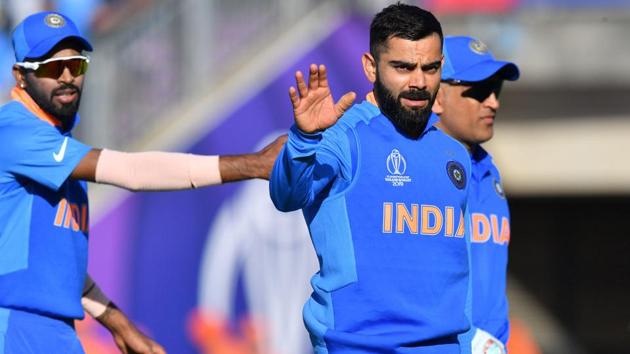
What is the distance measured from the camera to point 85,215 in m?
5.84

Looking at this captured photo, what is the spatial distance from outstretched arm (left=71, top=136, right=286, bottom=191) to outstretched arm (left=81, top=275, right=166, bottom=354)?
2.68 ft

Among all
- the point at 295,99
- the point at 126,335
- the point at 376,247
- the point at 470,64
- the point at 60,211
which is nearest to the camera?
the point at 295,99

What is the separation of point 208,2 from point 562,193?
5.03 meters

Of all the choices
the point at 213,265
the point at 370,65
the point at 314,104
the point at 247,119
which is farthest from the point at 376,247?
the point at 247,119

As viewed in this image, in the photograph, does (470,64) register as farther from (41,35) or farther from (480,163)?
(41,35)

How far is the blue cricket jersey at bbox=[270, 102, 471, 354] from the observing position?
473 centimetres

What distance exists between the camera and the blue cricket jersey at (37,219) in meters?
5.53

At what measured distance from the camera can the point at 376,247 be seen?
4.75 metres

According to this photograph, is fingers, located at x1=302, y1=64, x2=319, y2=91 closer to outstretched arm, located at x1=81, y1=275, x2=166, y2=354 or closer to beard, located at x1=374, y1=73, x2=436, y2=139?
beard, located at x1=374, y1=73, x2=436, y2=139

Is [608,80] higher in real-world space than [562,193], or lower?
higher

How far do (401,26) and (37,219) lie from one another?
5.79 ft

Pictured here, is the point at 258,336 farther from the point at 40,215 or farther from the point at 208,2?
the point at 40,215

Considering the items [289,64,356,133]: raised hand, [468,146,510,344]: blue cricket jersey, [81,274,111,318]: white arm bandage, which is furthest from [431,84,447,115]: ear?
[81,274,111,318]: white arm bandage

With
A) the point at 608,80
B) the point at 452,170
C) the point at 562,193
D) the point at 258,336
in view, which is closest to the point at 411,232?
the point at 452,170
